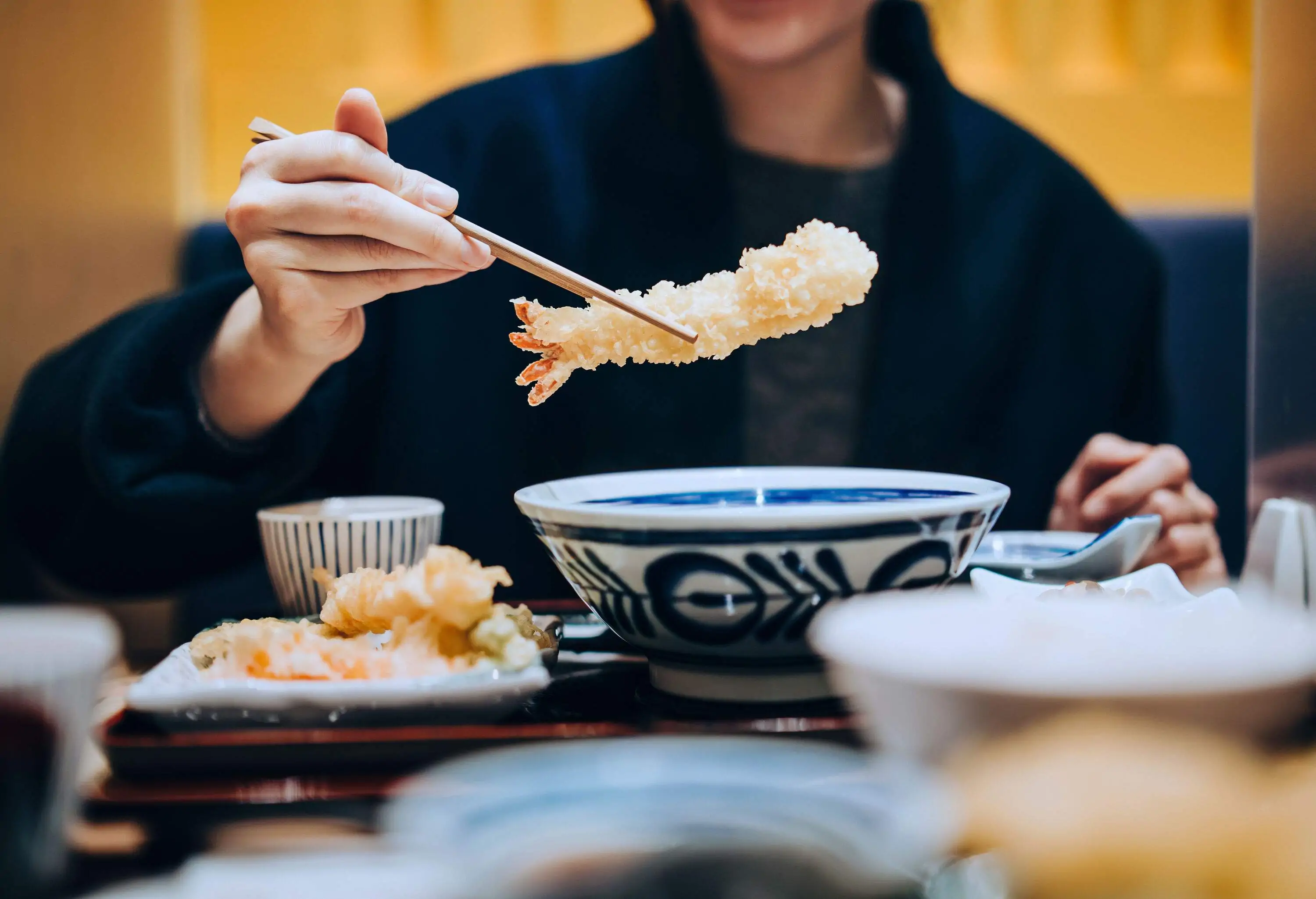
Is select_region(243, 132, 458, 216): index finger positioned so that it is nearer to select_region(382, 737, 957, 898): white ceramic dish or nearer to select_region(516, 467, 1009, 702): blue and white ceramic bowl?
select_region(516, 467, 1009, 702): blue and white ceramic bowl

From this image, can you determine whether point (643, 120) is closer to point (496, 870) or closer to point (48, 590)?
point (48, 590)

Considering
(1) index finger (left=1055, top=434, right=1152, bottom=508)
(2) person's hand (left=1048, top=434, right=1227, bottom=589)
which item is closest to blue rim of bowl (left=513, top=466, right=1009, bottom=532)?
(2) person's hand (left=1048, top=434, right=1227, bottom=589)

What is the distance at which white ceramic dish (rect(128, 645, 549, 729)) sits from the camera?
49 cm

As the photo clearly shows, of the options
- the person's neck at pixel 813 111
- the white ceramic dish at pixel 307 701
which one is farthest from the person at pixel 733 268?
the white ceramic dish at pixel 307 701

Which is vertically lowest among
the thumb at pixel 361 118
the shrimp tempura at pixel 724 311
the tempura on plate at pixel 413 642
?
the tempura on plate at pixel 413 642

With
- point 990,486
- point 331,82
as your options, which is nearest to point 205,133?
point 331,82

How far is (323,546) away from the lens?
89 centimetres

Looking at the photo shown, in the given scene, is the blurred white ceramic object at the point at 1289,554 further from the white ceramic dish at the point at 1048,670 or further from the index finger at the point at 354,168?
the index finger at the point at 354,168

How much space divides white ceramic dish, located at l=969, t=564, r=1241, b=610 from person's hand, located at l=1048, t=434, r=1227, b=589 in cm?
57

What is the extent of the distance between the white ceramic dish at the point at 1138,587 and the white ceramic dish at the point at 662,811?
0.32 metres

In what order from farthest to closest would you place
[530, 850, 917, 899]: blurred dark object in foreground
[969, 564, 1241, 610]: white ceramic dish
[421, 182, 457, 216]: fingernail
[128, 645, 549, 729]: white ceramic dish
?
[421, 182, 457, 216]: fingernail
[969, 564, 1241, 610]: white ceramic dish
[128, 645, 549, 729]: white ceramic dish
[530, 850, 917, 899]: blurred dark object in foreground

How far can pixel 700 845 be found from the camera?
317mm

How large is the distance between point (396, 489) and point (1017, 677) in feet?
5.55

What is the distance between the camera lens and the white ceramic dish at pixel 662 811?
0.31m
